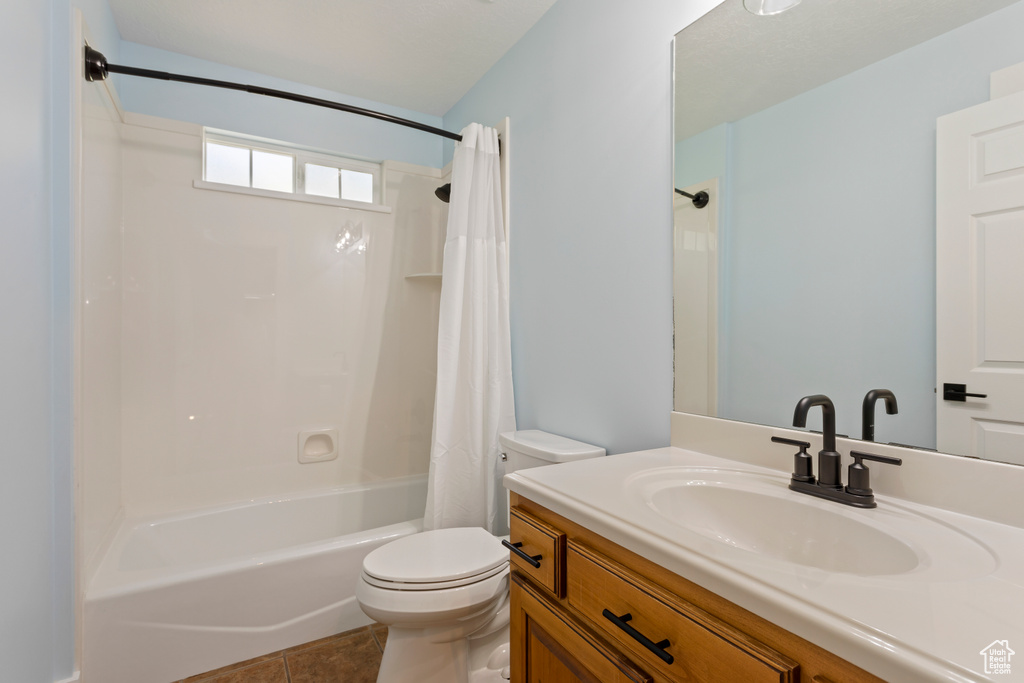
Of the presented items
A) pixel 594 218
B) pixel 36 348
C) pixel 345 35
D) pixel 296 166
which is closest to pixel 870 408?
pixel 594 218

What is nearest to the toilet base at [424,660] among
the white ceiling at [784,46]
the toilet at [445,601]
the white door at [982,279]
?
the toilet at [445,601]

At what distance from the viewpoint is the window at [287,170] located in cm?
238

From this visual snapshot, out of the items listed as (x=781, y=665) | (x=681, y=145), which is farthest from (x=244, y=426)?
(x=781, y=665)

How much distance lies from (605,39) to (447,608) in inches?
72.4

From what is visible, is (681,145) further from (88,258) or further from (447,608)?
(88,258)

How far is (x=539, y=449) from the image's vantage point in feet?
5.33

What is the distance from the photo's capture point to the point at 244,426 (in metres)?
2.37

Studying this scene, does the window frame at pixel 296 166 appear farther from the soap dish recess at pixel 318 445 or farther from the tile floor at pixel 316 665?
the tile floor at pixel 316 665

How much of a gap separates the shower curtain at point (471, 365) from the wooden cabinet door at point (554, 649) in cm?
98

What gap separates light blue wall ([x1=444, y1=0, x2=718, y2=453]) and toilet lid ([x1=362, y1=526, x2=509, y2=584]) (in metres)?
0.51

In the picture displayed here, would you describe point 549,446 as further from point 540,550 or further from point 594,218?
point 594,218

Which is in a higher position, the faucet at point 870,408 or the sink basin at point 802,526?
Result: the faucet at point 870,408

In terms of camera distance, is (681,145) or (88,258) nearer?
(681,145)

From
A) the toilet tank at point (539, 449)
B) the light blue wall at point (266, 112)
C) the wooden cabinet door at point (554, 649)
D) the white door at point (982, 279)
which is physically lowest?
the wooden cabinet door at point (554, 649)
